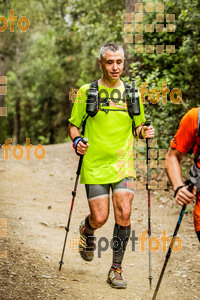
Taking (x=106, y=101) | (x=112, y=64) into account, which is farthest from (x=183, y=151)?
(x=112, y=64)

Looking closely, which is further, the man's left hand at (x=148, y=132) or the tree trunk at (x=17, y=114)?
the tree trunk at (x=17, y=114)

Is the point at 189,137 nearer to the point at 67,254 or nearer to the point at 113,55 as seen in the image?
the point at 113,55

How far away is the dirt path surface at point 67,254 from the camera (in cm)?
467

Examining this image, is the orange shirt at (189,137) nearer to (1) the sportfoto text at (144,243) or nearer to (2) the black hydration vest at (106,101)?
(2) the black hydration vest at (106,101)

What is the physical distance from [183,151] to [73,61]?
23.0 metres

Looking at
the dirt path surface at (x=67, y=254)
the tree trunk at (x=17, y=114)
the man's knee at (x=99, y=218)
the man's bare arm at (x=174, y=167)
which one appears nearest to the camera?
the man's bare arm at (x=174, y=167)

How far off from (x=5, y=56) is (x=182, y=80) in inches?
648

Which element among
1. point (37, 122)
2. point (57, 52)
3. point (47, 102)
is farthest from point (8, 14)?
point (37, 122)

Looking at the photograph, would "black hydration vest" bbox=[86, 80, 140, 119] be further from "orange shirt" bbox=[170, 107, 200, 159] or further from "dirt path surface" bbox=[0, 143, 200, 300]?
"dirt path surface" bbox=[0, 143, 200, 300]

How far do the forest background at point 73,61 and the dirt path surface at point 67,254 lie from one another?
8.66 ft

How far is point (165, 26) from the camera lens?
408 inches

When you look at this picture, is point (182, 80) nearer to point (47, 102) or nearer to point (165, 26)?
point (165, 26)

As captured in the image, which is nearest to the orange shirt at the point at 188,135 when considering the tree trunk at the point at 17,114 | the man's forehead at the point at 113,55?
the man's forehead at the point at 113,55

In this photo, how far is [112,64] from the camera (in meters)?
4.82
